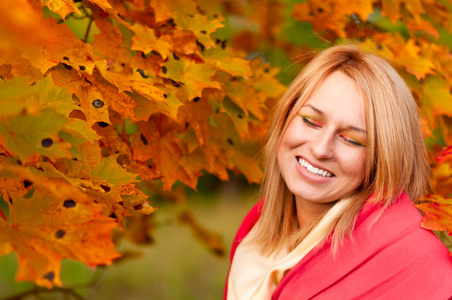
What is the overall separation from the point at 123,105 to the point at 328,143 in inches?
24.6

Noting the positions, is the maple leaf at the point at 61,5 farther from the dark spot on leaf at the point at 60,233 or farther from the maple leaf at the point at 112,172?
the dark spot on leaf at the point at 60,233

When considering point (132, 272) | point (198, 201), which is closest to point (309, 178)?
point (132, 272)

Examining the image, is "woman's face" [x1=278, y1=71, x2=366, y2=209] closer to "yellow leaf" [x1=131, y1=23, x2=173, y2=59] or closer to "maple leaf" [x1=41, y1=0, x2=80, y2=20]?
"yellow leaf" [x1=131, y1=23, x2=173, y2=59]

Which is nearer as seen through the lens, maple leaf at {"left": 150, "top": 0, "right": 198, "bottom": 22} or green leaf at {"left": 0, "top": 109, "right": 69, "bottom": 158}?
green leaf at {"left": 0, "top": 109, "right": 69, "bottom": 158}

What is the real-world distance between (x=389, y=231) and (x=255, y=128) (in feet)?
2.69

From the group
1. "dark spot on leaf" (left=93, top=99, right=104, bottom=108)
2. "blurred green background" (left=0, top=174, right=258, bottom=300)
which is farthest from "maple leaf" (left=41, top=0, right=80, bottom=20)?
"blurred green background" (left=0, top=174, right=258, bottom=300)

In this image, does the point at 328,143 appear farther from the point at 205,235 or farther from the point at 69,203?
the point at 205,235

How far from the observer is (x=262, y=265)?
1785 millimetres

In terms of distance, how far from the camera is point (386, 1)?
2.04 metres

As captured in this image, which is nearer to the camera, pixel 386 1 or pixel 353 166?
pixel 353 166

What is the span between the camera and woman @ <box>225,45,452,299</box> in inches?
55.9

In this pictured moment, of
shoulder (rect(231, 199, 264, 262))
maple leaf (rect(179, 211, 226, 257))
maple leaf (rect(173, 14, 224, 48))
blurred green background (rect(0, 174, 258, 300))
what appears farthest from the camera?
blurred green background (rect(0, 174, 258, 300))

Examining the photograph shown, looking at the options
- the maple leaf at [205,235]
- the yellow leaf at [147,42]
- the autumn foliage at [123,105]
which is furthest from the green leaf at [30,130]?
the maple leaf at [205,235]

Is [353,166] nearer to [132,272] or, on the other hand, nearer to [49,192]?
[49,192]
